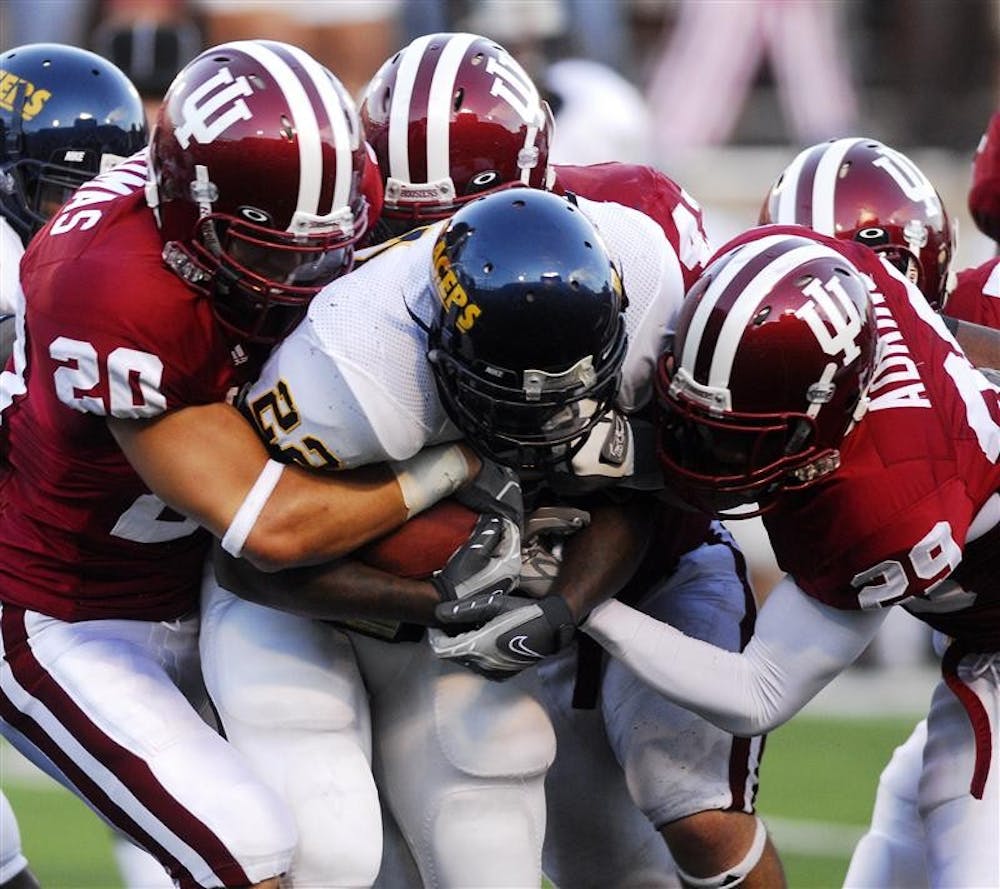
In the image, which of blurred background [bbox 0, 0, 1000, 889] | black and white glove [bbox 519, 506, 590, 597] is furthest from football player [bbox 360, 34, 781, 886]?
blurred background [bbox 0, 0, 1000, 889]

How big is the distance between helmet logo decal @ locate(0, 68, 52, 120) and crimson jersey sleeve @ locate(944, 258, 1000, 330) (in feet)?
6.62

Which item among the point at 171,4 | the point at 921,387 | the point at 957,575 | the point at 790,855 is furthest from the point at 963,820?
the point at 171,4

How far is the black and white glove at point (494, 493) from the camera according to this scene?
344 centimetres

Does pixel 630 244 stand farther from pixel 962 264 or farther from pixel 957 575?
pixel 962 264

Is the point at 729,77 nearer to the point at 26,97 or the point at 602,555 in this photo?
the point at 26,97

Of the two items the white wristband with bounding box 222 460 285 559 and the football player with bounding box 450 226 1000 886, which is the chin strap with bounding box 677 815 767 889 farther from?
the white wristband with bounding box 222 460 285 559

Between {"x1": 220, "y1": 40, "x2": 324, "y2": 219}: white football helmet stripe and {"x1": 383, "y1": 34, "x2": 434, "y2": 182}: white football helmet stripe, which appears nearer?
{"x1": 220, "y1": 40, "x2": 324, "y2": 219}: white football helmet stripe

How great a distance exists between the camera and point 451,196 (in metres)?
4.05

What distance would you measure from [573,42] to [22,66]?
Answer: 4390 millimetres

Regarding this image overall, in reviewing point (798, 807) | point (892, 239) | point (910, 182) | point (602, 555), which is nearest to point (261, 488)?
point (602, 555)

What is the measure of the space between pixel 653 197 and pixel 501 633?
1.05 meters

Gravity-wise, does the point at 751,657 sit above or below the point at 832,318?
below

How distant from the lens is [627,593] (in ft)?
Result: 13.2

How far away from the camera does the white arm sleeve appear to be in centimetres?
353
